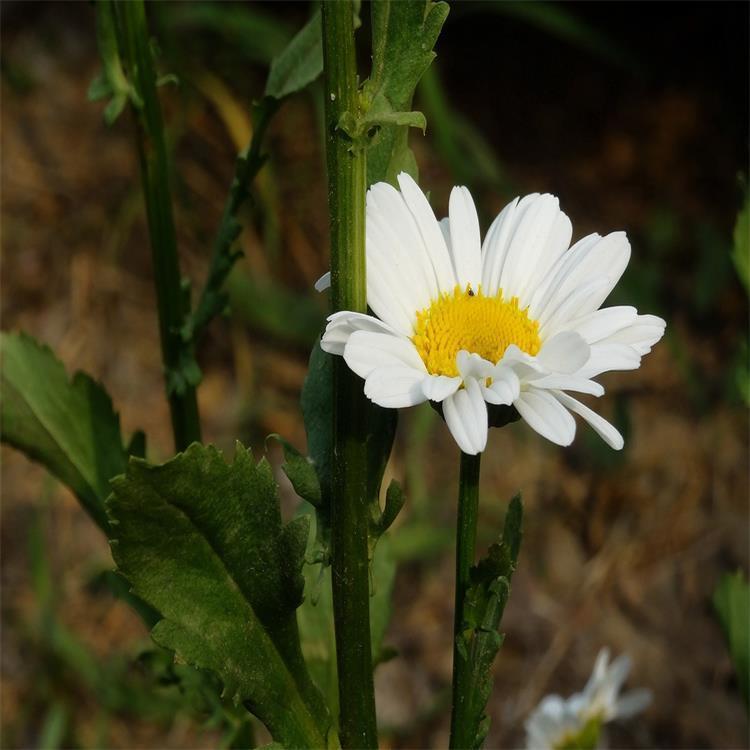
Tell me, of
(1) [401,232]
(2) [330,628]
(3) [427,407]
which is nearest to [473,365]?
(1) [401,232]

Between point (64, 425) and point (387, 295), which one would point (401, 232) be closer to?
point (387, 295)

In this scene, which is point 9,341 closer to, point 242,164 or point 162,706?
point 242,164

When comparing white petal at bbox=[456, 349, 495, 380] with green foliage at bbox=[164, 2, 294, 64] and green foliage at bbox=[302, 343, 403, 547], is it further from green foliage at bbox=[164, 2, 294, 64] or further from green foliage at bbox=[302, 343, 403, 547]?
green foliage at bbox=[164, 2, 294, 64]

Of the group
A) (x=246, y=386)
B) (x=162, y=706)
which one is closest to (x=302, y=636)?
(x=162, y=706)

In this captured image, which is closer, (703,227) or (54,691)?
(54,691)

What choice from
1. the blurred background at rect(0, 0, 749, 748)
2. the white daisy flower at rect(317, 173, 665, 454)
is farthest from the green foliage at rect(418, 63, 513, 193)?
the white daisy flower at rect(317, 173, 665, 454)

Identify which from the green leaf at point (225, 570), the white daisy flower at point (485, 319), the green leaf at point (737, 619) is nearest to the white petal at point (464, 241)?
the white daisy flower at point (485, 319)

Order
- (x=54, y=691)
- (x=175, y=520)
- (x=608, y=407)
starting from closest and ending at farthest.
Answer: (x=175, y=520), (x=54, y=691), (x=608, y=407)
